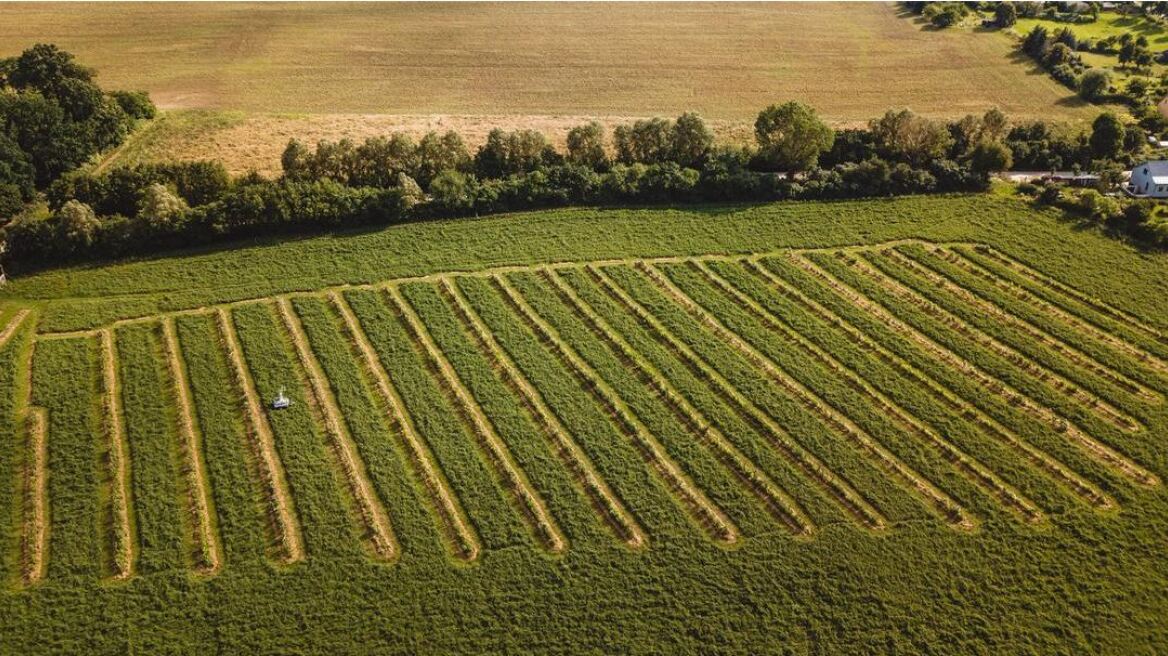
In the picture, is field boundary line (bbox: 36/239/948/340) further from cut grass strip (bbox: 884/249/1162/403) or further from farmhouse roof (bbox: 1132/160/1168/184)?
farmhouse roof (bbox: 1132/160/1168/184)

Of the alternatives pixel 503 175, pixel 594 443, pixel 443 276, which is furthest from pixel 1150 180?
pixel 443 276

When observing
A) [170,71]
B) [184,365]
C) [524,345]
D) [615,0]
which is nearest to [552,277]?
[524,345]

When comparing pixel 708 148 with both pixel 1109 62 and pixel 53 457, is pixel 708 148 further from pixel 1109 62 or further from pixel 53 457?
pixel 1109 62

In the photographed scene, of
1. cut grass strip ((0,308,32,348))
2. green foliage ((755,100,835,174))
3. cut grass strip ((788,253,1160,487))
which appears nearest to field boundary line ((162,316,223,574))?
cut grass strip ((0,308,32,348))

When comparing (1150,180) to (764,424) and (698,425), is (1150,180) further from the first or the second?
(698,425)

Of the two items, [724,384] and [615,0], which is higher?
[615,0]

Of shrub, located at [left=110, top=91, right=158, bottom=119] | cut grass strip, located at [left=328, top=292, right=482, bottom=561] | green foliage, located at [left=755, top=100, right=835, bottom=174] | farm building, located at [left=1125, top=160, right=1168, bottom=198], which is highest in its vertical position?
shrub, located at [left=110, top=91, right=158, bottom=119]
